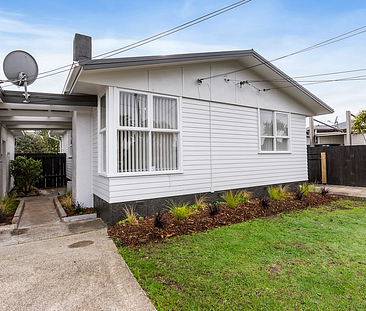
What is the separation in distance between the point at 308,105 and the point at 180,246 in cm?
776

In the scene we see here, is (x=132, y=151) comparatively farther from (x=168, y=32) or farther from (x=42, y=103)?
(x=168, y=32)

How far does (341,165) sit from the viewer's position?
417 inches

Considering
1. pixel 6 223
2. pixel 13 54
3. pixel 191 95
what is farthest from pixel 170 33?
pixel 6 223

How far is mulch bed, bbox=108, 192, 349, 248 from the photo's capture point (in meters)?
4.20

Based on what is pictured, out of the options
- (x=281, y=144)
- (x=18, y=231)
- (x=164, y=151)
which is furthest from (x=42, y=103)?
(x=281, y=144)

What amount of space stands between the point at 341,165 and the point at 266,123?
515 cm

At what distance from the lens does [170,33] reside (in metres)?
6.59

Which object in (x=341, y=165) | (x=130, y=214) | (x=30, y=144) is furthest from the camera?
(x=30, y=144)

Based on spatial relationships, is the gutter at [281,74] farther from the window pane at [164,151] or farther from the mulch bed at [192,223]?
the mulch bed at [192,223]

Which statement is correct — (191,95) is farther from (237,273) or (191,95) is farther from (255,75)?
(237,273)

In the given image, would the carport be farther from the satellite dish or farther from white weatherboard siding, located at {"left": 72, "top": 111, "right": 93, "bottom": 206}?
the satellite dish

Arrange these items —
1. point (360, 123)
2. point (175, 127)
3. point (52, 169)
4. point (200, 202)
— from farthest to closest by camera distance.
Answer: point (360, 123)
point (52, 169)
point (200, 202)
point (175, 127)

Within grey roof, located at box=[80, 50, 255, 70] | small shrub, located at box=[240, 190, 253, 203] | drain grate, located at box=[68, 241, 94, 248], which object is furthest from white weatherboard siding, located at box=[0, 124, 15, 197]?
small shrub, located at box=[240, 190, 253, 203]

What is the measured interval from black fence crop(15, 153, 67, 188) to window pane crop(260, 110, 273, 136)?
9.67 metres
